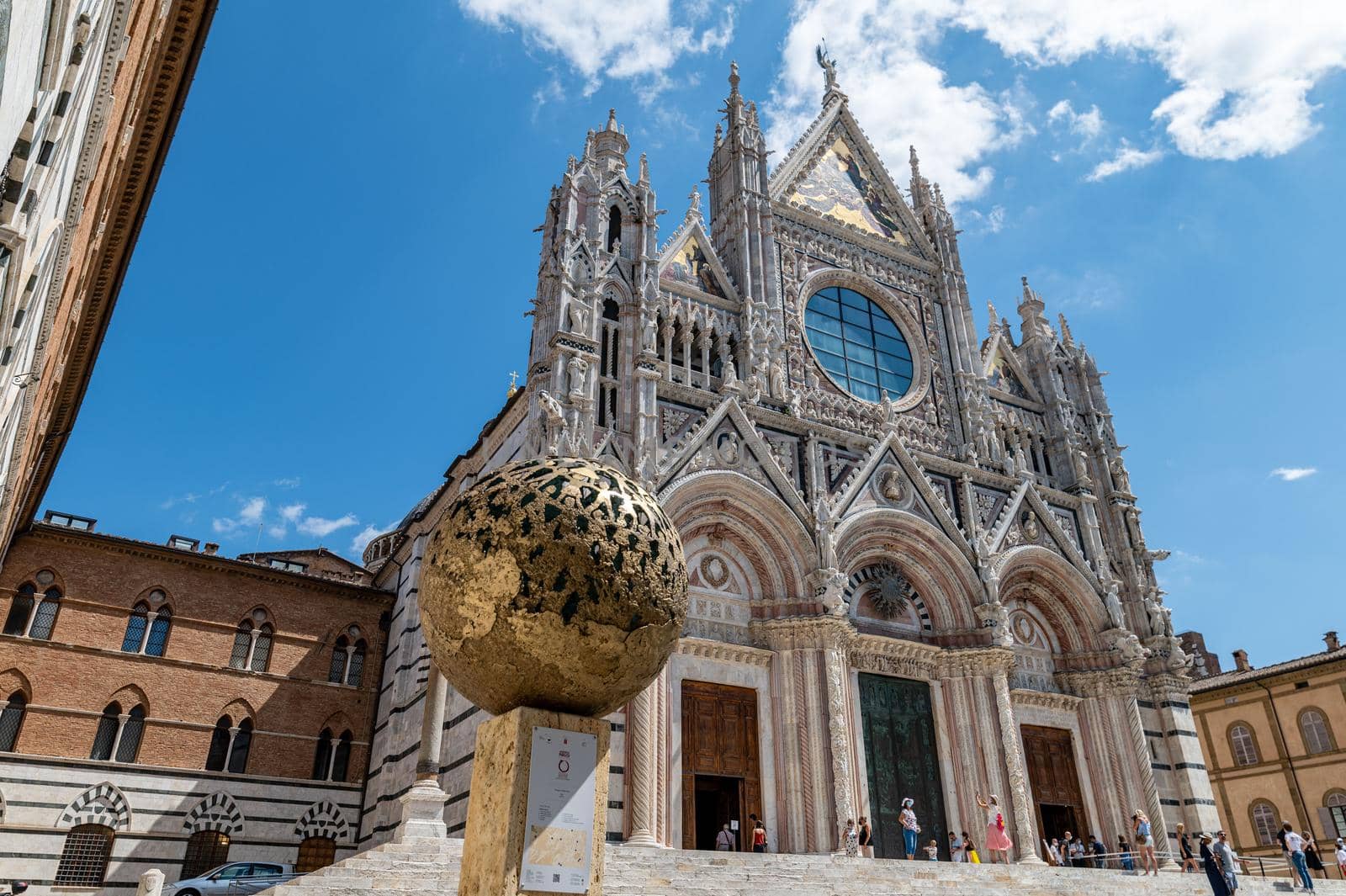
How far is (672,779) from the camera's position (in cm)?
1677

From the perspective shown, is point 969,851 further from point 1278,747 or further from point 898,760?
point 1278,747

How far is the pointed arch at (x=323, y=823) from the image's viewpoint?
2262cm

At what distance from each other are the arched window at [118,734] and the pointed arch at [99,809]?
69 centimetres

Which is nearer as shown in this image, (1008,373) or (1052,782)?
(1052,782)

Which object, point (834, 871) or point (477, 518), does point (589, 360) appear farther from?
point (477, 518)

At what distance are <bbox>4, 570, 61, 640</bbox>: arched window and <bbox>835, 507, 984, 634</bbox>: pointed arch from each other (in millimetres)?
18812

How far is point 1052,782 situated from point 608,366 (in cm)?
1416

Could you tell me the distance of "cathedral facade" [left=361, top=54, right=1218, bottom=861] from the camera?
58.9 feet

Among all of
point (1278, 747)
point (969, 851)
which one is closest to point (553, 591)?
point (969, 851)

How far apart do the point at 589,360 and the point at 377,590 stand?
11482 millimetres

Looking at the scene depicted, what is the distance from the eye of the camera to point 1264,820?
32.0 metres

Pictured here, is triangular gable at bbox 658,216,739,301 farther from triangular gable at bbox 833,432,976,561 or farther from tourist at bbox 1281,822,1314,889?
tourist at bbox 1281,822,1314,889

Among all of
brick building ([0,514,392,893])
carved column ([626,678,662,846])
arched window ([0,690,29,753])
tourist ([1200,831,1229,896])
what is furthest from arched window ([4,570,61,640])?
tourist ([1200,831,1229,896])

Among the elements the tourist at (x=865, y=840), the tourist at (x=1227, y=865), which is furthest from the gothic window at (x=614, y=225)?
the tourist at (x=1227, y=865)
